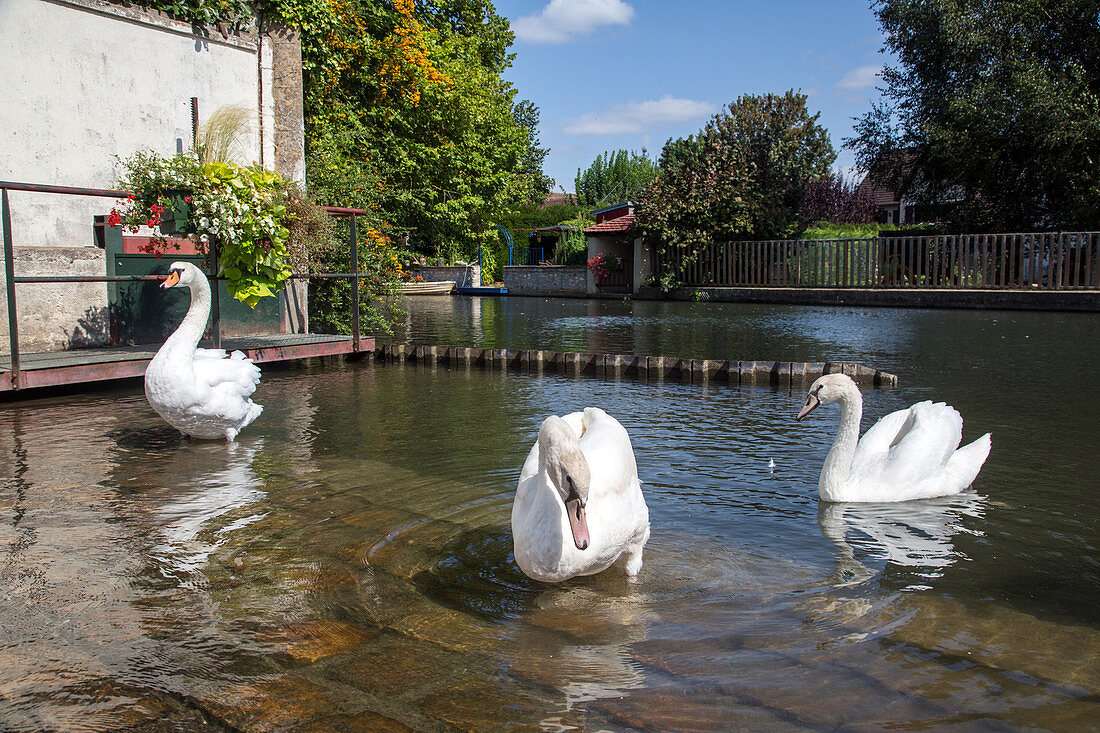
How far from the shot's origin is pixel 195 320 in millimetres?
6832

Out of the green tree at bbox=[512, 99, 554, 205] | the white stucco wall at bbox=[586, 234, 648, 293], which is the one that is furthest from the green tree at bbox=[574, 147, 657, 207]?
the white stucco wall at bbox=[586, 234, 648, 293]

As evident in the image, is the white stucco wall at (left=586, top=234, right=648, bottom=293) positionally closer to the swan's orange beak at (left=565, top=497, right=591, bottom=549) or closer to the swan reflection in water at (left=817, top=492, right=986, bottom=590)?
the swan reflection in water at (left=817, top=492, right=986, bottom=590)

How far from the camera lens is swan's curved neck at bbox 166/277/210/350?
6582 millimetres

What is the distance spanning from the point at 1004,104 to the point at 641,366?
71.9 ft

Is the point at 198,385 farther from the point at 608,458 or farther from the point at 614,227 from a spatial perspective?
the point at 614,227

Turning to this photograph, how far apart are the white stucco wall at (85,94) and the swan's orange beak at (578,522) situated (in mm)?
8652

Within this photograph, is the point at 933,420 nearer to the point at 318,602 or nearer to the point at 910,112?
the point at 318,602

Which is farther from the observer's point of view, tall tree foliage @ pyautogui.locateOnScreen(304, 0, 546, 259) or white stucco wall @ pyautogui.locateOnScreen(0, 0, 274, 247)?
tall tree foliage @ pyautogui.locateOnScreen(304, 0, 546, 259)

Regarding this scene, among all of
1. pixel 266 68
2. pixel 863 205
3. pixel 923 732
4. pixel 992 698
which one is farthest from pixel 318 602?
pixel 863 205

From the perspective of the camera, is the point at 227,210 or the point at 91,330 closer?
the point at 227,210

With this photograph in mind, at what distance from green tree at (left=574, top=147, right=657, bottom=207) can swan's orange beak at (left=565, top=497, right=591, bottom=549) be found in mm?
73412

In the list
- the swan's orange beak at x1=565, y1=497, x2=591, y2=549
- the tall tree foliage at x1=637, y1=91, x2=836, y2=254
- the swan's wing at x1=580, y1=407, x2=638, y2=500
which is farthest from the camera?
the tall tree foliage at x1=637, y1=91, x2=836, y2=254

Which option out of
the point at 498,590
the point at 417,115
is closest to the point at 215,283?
the point at 498,590

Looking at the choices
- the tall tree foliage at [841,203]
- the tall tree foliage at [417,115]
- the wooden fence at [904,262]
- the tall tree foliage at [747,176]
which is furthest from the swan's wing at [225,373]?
the tall tree foliage at [841,203]
